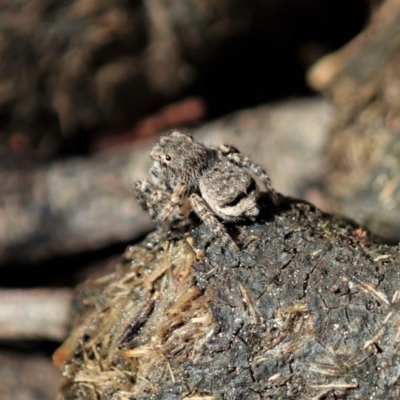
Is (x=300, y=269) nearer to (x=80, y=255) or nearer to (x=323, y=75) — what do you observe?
(x=80, y=255)

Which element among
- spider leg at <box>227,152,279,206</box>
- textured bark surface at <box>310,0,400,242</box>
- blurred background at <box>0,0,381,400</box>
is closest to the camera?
spider leg at <box>227,152,279,206</box>

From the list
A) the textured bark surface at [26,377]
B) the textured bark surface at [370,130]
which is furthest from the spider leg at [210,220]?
the textured bark surface at [26,377]

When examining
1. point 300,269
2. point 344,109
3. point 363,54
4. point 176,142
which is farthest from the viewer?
point 363,54

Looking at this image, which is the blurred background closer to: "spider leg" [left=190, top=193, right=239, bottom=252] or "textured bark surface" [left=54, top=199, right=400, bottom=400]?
"textured bark surface" [left=54, top=199, right=400, bottom=400]

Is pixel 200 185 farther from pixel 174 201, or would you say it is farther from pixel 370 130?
pixel 370 130

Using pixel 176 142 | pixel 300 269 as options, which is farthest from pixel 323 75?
pixel 300 269

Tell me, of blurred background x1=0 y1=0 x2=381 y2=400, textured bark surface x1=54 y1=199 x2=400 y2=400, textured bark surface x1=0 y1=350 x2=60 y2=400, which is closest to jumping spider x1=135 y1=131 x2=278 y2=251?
textured bark surface x1=54 y1=199 x2=400 y2=400
